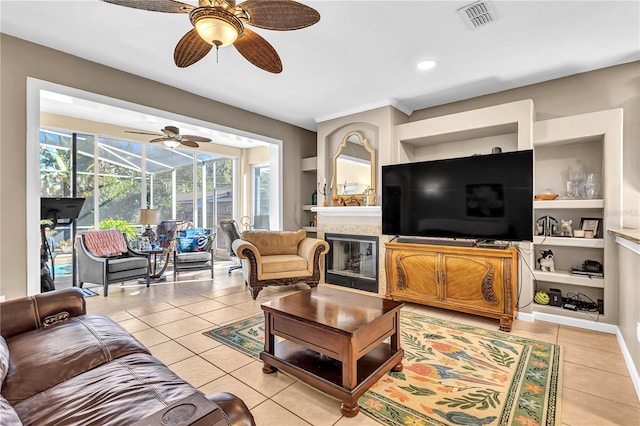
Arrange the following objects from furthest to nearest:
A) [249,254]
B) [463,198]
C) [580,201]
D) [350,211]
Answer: [350,211]
[249,254]
[463,198]
[580,201]

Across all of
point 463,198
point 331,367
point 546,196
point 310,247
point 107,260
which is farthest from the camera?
point 310,247

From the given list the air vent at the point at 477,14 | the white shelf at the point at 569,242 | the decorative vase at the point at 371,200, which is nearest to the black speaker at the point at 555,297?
the white shelf at the point at 569,242

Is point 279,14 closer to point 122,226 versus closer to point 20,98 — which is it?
point 20,98

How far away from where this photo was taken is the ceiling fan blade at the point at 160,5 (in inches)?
64.7

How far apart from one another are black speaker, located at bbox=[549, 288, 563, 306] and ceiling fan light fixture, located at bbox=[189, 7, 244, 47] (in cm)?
385

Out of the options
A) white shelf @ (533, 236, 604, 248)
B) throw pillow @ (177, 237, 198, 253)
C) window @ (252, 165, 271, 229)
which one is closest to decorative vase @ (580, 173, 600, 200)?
white shelf @ (533, 236, 604, 248)

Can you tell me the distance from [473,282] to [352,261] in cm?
183

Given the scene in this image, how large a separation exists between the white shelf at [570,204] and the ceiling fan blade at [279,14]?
2.95m

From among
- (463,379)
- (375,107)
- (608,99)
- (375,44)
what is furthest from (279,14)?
(608,99)

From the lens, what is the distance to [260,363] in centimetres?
233

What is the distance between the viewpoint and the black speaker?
3.29m

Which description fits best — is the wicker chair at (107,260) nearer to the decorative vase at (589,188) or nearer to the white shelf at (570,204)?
the white shelf at (570,204)

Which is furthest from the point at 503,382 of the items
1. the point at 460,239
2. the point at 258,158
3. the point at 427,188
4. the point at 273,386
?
the point at 258,158

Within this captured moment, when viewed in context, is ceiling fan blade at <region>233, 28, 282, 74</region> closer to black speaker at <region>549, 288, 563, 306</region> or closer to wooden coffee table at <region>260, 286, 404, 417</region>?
wooden coffee table at <region>260, 286, 404, 417</region>
